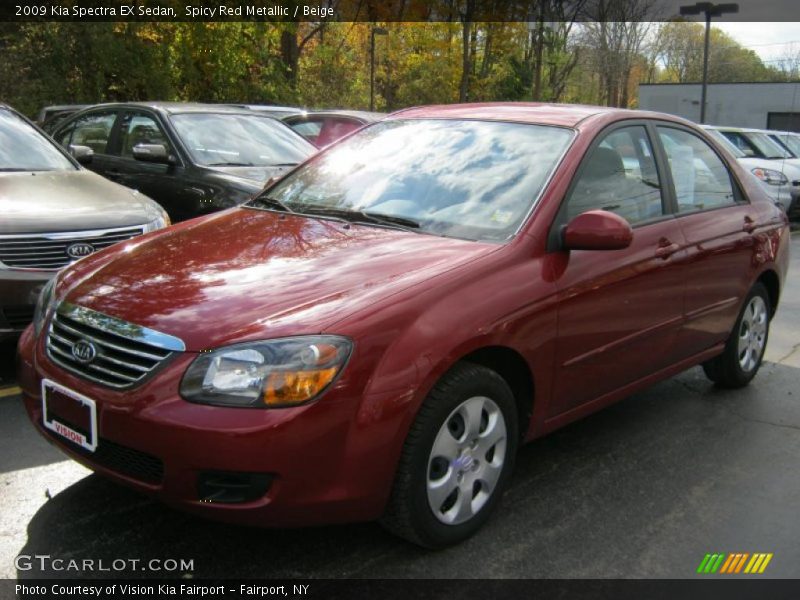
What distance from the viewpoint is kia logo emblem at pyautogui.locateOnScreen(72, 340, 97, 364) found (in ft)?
9.04

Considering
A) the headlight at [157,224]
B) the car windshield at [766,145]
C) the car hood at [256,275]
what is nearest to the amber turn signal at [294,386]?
the car hood at [256,275]

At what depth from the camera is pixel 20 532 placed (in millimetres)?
3006

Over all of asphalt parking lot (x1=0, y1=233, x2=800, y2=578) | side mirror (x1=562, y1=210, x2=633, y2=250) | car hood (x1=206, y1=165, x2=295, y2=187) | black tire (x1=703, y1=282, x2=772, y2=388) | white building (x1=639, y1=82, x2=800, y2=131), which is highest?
white building (x1=639, y1=82, x2=800, y2=131)

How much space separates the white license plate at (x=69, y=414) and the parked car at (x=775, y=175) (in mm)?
12447

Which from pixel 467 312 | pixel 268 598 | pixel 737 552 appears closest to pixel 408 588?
pixel 268 598

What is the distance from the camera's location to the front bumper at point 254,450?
2473 millimetres

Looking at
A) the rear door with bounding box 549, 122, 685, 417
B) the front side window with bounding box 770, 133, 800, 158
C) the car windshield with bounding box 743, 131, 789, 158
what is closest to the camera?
the rear door with bounding box 549, 122, 685, 417

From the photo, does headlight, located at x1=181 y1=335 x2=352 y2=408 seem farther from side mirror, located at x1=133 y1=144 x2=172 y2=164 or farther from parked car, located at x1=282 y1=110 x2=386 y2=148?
parked car, located at x1=282 y1=110 x2=386 y2=148

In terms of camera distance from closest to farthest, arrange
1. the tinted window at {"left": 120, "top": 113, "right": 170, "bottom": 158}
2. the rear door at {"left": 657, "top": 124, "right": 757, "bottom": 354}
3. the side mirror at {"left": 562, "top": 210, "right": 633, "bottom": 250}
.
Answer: the side mirror at {"left": 562, "top": 210, "right": 633, "bottom": 250}
the rear door at {"left": 657, "top": 124, "right": 757, "bottom": 354}
the tinted window at {"left": 120, "top": 113, "right": 170, "bottom": 158}

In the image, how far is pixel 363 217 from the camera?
361 cm

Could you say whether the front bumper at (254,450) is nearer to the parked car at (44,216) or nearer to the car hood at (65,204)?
the parked car at (44,216)

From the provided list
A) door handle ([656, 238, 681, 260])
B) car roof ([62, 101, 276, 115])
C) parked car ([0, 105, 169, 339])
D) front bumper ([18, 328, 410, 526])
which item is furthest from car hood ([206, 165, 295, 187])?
front bumper ([18, 328, 410, 526])

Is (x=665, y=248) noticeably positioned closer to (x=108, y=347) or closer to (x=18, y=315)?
(x=108, y=347)

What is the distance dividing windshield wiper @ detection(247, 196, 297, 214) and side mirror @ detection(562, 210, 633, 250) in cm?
131
